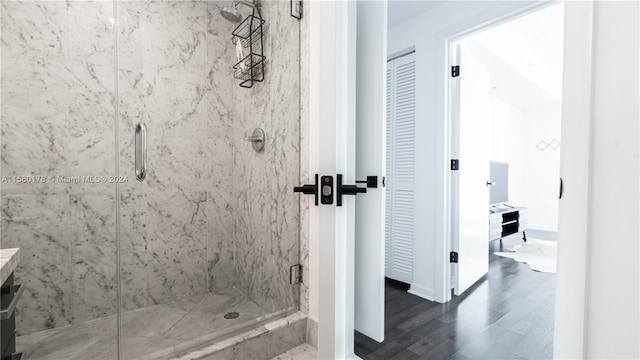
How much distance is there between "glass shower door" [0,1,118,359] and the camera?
156cm

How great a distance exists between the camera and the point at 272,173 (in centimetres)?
182

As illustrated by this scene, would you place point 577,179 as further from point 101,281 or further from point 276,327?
point 101,281

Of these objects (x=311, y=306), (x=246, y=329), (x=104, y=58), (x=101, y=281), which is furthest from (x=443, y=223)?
(x=104, y=58)

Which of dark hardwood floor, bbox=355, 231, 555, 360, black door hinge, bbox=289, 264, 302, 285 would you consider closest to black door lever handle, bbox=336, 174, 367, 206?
black door hinge, bbox=289, 264, 302, 285

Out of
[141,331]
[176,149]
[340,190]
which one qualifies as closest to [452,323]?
[340,190]

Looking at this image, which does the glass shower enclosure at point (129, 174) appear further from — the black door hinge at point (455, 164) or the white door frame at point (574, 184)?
the black door hinge at point (455, 164)

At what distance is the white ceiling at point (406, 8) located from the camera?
7.84 feet

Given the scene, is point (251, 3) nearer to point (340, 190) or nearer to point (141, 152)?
point (141, 152)

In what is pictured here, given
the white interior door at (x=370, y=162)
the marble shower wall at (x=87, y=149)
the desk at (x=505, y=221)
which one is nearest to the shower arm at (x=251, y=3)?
the marble shower wall at (x=87, y=149)

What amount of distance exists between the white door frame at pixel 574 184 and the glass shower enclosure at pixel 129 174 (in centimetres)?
126

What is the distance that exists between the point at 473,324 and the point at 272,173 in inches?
70.9

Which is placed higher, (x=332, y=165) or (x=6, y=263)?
(x=332, y=165)

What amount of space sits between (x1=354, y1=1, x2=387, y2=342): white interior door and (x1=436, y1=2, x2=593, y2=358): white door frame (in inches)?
36.8

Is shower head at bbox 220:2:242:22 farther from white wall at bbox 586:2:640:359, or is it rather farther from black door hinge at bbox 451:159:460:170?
black door hinge at bbox 451:159:460:170
